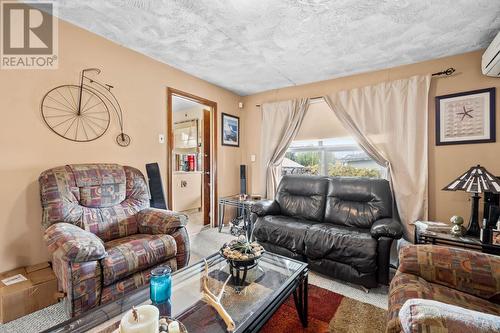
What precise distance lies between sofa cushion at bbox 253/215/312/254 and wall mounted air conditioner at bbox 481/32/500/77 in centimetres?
244

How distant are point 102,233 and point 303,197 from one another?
7.46ft

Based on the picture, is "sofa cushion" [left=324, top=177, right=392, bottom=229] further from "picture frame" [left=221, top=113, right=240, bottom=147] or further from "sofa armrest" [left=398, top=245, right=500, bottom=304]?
"picture frame" [left=221, top=113, right=240, bottom=147]

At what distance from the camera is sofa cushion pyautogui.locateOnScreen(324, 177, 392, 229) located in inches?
98.0

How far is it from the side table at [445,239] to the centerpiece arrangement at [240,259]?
1.69 metres

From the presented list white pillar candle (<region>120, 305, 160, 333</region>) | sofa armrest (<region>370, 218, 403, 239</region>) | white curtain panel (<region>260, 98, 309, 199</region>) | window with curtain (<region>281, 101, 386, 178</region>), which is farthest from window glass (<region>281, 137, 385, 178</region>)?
white pillar candle (<region>120, 305, 160, 333</region>)

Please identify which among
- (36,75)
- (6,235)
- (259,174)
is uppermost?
(36,75)

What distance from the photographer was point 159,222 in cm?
213

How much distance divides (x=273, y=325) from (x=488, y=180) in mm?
2139

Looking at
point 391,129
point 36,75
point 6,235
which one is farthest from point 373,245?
point 36,75

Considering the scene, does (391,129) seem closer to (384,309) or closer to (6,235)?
(384,309)

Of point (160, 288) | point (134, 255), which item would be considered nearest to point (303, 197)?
point (134, 255)

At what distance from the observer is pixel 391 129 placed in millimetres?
2990

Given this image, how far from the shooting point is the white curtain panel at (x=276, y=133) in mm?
3725

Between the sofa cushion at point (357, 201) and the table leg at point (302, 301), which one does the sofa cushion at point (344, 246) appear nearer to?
the sofa cushion at point (357, 201)
